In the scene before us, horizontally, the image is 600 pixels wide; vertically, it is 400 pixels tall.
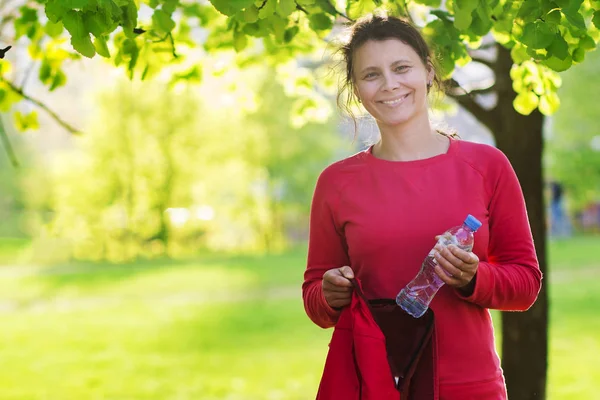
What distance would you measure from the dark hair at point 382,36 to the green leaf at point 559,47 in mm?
411

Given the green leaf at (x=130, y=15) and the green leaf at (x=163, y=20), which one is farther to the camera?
the green leaf at (x=163, y=20)

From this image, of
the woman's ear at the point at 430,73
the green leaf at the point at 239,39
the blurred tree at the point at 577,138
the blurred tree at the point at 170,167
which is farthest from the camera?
the blurred tree at the point at 170,167

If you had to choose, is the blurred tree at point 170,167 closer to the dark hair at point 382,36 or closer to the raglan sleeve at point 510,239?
the dark hair at point 382,36

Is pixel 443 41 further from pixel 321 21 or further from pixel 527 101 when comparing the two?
pixel 527 101

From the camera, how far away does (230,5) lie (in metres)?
2.68

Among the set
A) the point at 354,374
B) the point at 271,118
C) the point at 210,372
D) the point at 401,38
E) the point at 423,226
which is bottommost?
the point at 210,372

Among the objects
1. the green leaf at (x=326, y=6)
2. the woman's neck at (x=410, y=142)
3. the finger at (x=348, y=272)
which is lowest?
the finger at (x=348, y=272)

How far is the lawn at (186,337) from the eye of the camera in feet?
32.1

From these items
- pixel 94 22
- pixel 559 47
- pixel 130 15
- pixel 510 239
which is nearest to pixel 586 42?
Result: pixel 559 47

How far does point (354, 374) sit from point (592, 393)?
7073 mm

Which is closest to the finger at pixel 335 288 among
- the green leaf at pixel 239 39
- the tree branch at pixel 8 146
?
the green leaf at pixel 239 39

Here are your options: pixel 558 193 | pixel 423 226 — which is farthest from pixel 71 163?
pixel 423 226

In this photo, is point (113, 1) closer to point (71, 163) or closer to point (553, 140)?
point (71, 163)

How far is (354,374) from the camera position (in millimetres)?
2471
